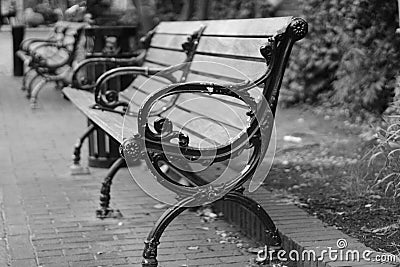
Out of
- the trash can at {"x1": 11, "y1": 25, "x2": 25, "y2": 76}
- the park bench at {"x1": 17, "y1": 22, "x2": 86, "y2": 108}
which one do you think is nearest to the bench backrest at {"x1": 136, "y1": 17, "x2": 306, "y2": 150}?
the park bench at {"x1": 17, "y1": 22, "x2": 86, "y2": 108}

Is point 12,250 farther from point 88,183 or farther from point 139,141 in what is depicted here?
point 88,183

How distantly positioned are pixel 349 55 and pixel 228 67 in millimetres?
3573

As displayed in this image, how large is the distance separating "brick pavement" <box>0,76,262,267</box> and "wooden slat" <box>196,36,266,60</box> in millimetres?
1134

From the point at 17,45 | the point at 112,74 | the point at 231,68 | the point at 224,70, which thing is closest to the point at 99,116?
the point at 112,74

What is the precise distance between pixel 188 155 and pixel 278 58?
2.25ft

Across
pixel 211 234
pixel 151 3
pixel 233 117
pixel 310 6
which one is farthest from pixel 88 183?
pixel 151 3

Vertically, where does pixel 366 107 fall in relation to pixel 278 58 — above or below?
below

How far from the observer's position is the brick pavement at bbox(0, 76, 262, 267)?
14.0ft

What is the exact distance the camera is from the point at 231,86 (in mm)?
3783

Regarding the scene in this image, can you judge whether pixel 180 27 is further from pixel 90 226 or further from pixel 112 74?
pixel 90 226

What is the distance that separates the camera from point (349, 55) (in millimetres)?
7867

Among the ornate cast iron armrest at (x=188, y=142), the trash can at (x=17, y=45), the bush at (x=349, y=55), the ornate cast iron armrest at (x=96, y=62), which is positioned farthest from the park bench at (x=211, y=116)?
the trash can at (x=17, y=45)

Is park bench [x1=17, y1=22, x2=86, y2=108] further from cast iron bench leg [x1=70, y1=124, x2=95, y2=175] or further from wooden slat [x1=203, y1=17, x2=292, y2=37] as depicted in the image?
wooden slat [x1=203, y1=17, x2=292, y2=37]

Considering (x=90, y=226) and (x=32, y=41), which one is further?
(x=32, y=41)
